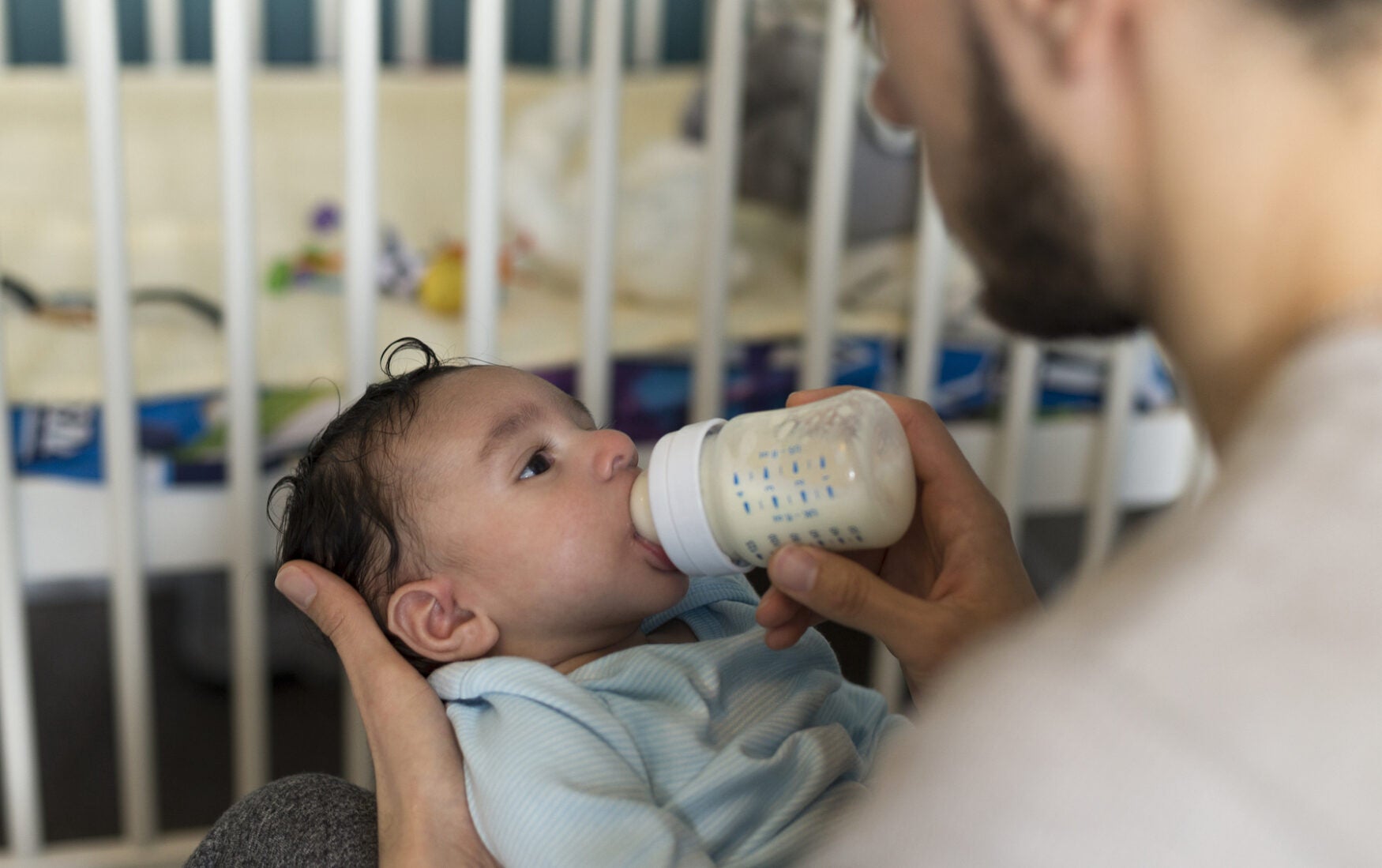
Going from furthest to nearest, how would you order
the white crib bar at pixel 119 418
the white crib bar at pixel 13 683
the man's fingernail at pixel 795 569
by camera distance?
1. the white crib bar at pixel 13 683
2. the white crib bar at pixel 119 418
3. the man's fingernail at pixel 795 569

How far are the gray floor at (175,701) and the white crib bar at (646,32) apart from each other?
3.98 feet

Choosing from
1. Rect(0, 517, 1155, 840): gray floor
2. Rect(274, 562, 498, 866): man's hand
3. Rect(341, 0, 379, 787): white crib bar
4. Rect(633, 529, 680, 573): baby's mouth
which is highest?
Rect(341, 0, 379, 787): white crib bar

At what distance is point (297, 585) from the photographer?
0.84 m

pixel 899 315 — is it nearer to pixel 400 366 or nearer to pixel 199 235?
pixel 400 366

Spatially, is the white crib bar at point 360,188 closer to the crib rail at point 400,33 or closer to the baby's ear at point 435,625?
the baby's ear at point 435,625

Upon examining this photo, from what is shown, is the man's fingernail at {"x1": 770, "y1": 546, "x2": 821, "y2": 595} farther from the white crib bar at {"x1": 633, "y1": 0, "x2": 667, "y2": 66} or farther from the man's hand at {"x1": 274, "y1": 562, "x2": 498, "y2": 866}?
the white crib bar at {"x1": 633, "y1": 0, "x2": 667, "y2": 66}

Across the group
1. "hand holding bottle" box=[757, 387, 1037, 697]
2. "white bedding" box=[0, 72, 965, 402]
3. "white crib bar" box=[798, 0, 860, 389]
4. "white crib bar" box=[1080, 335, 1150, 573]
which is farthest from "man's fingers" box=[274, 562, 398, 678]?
"white crib bar" box=[1080, 335, 1150, 573]

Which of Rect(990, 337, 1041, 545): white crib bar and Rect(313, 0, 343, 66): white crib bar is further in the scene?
Rect(313, 0, 343, 66): white crib bar

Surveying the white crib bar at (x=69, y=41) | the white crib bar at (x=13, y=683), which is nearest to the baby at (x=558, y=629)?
the white crib bar at (x=13, y=683)

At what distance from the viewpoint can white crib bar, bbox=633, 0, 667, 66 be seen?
7.87 feet

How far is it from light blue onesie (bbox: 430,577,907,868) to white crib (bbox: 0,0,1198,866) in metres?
0.47

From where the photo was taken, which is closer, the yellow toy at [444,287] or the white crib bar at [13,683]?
the white crib bar at [13,683]

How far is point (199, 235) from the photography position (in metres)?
1.68

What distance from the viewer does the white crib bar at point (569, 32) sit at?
2408 millimetres
